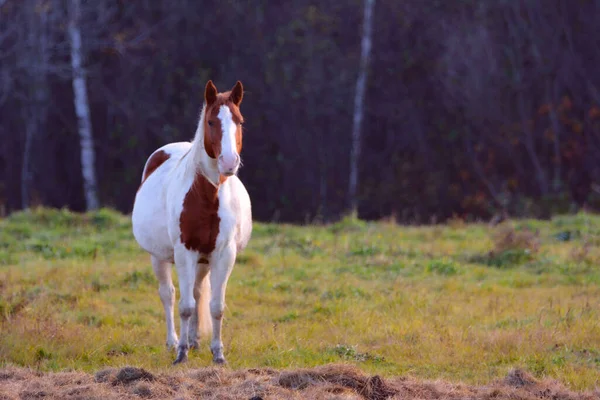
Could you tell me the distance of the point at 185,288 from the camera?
6672 mm

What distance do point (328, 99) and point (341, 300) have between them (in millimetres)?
15765

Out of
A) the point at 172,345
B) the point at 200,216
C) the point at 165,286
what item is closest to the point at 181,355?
the point at 172,345

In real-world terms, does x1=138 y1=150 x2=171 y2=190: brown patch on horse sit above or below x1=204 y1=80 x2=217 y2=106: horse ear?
below

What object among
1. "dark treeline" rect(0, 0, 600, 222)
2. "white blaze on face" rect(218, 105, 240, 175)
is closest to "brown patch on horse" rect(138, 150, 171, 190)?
"white blaze on face" rect(218, 105, 240, 175)

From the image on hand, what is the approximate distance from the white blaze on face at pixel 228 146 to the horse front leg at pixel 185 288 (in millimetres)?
895

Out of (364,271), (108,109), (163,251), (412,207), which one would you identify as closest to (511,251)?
(364,271)

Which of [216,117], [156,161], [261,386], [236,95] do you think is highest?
[236,95]

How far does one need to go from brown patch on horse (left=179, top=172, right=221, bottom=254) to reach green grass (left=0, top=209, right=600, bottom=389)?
96 centimetres

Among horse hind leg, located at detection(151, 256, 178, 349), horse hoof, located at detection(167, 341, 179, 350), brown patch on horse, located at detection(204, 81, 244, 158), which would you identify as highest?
brown patch on horse, located at detection(204, 81, 244, 158)

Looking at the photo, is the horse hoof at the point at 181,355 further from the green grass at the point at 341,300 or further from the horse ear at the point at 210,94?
the horse ear at the point at 210,94

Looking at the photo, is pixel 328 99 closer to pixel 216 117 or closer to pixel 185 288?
pixel 185 288

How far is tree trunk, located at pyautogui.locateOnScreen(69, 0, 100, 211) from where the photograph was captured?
21281mm

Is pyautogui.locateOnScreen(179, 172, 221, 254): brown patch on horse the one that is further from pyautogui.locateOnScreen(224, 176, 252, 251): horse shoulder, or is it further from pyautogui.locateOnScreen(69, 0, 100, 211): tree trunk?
pyautogui.locateOnScreen(69, 0, 100, 211): tree trunk

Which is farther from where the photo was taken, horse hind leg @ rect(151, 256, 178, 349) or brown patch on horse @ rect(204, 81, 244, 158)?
horse hind leg @ rect(151, 256, 178, 349)
